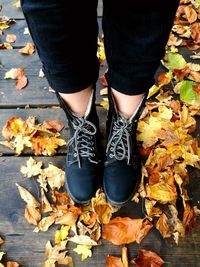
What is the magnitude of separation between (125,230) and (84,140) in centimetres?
29

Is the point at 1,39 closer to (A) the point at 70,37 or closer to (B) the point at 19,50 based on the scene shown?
(B) the point at 19,50

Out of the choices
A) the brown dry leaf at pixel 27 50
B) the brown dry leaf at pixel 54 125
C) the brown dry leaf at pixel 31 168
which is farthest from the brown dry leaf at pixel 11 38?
the brown dry leaf at pixel 31 168

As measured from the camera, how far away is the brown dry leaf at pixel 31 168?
1.08 m

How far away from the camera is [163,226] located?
96 cm

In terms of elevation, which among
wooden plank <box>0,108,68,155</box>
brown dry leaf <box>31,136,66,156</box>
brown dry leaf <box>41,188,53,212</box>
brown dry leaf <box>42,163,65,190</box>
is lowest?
brown dry leaf <box>41,188,53,212</box>

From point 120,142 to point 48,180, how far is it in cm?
26

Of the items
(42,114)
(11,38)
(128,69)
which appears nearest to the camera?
(128,69)

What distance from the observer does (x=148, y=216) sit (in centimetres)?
99

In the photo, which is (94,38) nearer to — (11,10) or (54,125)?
(54,125)

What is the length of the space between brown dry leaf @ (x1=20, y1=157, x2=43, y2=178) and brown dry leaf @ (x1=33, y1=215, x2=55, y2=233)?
16 centimetres

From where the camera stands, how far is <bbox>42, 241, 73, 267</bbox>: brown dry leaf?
91 centimetres

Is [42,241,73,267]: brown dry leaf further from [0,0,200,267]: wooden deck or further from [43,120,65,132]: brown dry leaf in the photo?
[43,120,65,132]: brown dry leaf

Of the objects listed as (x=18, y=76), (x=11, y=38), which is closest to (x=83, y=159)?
(x=18, y=76)

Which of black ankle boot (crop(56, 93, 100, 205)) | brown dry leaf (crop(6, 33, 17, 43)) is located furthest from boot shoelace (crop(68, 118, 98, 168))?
brown dry leaf (crop(6, 33, 17, 43))
